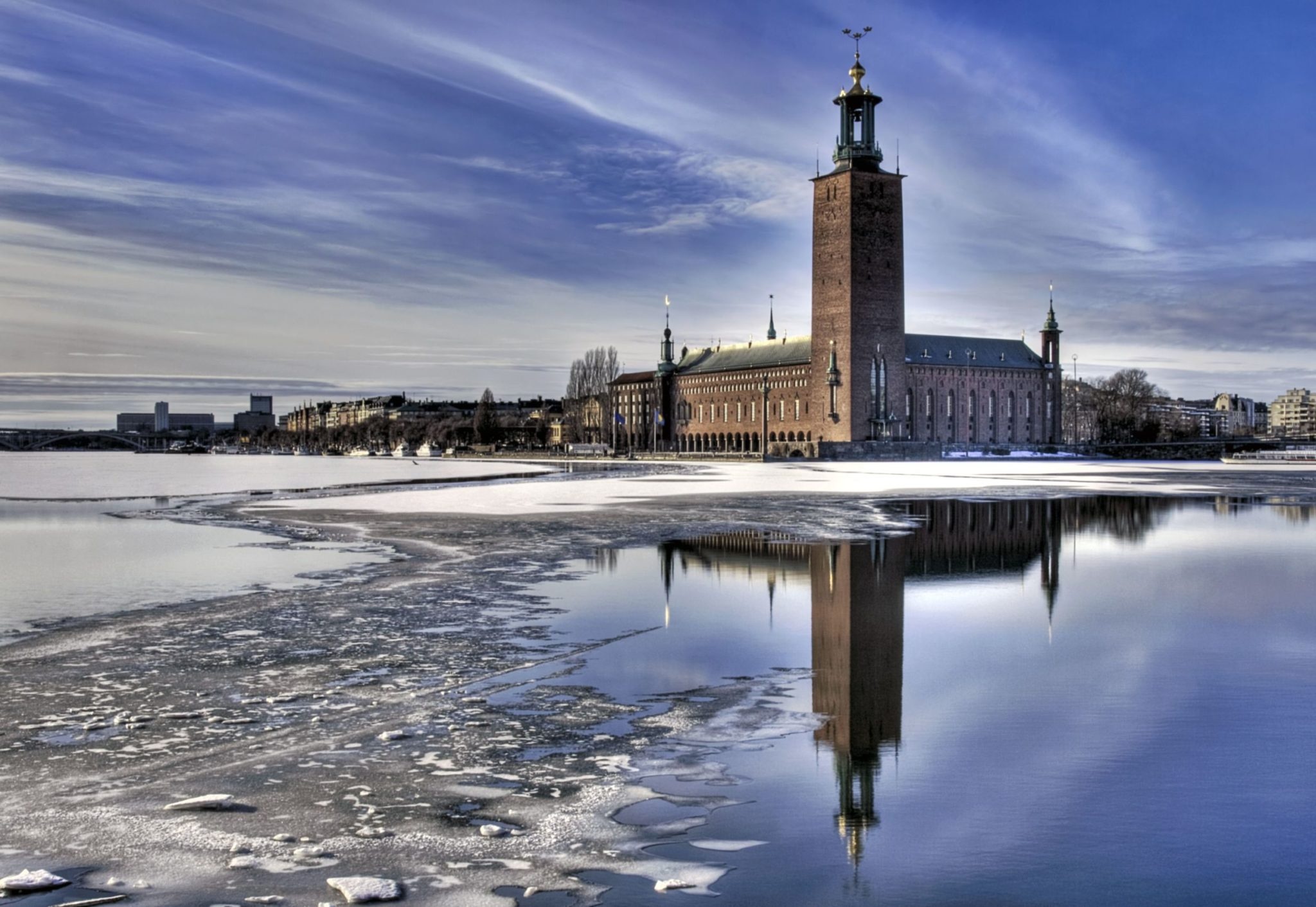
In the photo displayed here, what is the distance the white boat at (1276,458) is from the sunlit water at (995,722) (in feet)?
252

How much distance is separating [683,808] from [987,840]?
1543mm

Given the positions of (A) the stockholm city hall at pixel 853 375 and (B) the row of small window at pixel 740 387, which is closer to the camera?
(A) the stockholm city hall at pixel 853 375

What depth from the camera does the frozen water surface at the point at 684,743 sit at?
5.27 m

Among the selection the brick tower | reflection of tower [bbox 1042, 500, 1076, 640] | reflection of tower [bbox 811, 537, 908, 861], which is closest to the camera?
reflection of tower [bbox 811, 537, 908, 861]

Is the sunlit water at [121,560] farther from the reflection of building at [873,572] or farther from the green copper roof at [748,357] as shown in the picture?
the green copper roof at [748,357]

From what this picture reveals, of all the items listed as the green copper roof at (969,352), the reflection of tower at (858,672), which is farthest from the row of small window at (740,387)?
the reflection of tower at (858,672)

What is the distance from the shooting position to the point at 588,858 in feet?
17.7

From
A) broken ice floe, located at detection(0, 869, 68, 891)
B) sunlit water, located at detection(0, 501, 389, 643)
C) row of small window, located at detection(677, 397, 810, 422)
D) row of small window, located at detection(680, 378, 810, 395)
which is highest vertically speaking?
row of small window, located at detection(680, 378, 810, 395)

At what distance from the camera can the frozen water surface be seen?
5.27 meters

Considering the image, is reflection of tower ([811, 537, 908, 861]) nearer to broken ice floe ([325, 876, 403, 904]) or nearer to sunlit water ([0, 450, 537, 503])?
broken ice floe ([325, 876, 403, 904])

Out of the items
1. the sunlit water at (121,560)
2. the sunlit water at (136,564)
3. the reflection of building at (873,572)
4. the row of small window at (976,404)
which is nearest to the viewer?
the reflection of building at (873,572)

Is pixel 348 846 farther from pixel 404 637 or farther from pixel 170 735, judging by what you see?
pixel 404 637

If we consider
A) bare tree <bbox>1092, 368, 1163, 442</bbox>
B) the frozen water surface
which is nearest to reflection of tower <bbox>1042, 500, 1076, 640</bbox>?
the frozen water surface

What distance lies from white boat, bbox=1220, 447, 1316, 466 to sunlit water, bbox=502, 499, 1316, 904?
7686cm
